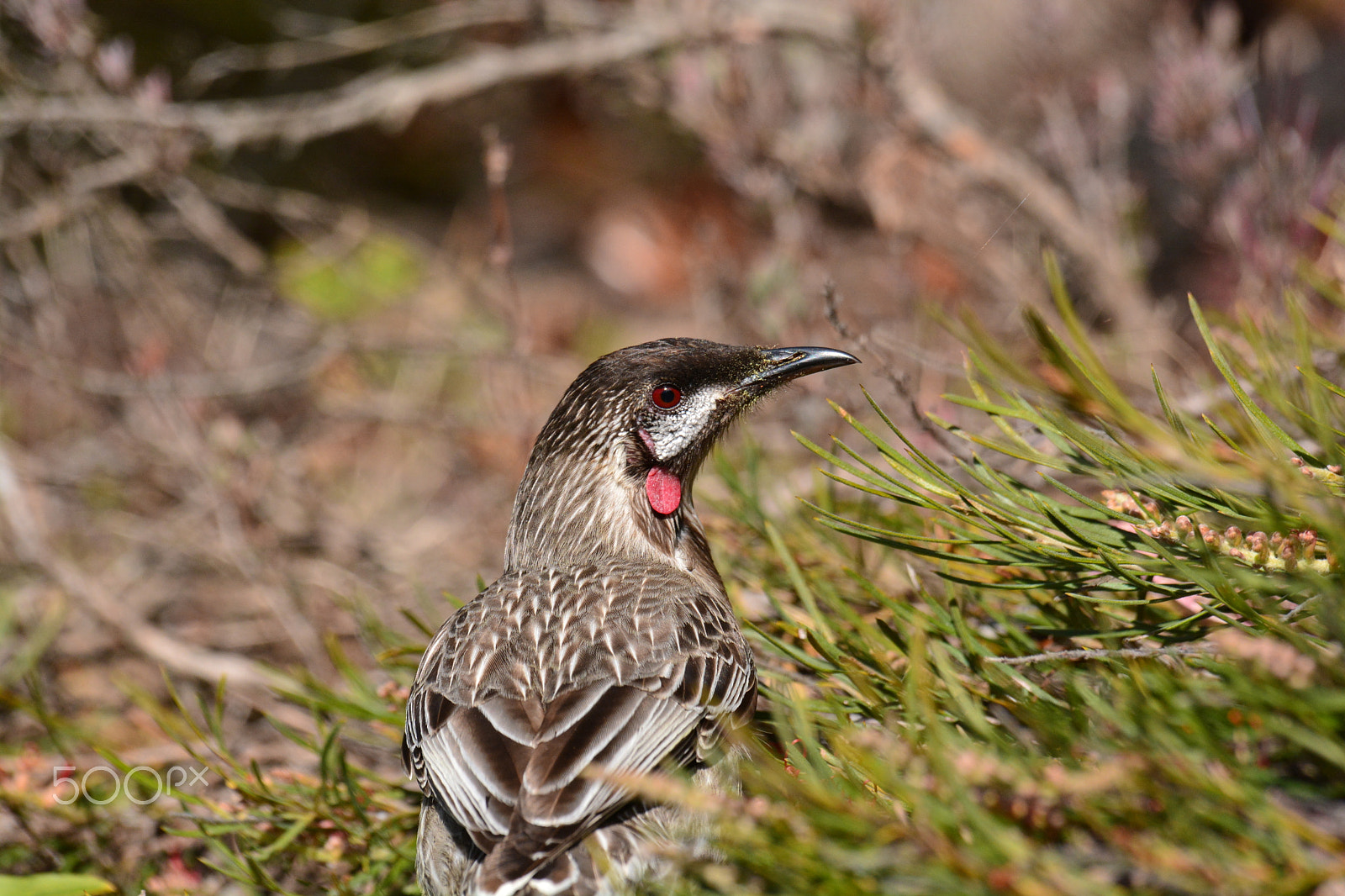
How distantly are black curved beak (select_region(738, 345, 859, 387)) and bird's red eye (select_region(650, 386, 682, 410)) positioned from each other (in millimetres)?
186

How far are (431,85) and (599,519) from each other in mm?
3255

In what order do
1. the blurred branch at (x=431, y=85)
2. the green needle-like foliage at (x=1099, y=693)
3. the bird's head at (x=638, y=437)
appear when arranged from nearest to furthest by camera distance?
the green needle-like foliage at (x=1099, y=693) → the bird's head at (x=638, y=437) → the blurred branch at (x=431, y=85)

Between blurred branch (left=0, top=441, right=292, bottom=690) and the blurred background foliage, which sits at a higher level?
the blurred background foliage

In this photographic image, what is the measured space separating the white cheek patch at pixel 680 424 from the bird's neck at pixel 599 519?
0.35ft

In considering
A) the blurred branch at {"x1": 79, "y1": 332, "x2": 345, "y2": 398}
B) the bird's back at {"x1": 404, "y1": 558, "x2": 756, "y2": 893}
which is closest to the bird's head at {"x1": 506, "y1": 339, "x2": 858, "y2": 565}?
A: the bird's back at {"x1": 404, "y1": 558, "x2": 756, "y2": 893}

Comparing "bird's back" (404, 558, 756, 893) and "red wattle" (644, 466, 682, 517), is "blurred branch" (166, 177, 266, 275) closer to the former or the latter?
"red wattle" (644, 466, 682, 517)

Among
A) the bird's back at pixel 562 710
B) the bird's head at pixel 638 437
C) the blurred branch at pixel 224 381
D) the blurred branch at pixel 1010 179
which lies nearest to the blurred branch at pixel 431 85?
the blurred branch at pixel 1010 179

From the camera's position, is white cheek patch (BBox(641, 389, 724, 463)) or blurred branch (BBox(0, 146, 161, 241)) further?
blurred branch (BBox(0, 146, 161, 241))

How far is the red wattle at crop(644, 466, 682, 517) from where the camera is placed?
3.17 meters

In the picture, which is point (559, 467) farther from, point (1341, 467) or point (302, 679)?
point (1341, 467)

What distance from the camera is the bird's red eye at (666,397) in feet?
10.2

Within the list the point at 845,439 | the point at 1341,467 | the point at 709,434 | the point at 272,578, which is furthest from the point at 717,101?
the point at 1341,467

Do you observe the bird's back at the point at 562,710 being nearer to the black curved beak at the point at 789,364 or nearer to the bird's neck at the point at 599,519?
the bird's neck at the point at 599,519

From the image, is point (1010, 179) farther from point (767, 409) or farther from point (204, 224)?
point (204, 224)
